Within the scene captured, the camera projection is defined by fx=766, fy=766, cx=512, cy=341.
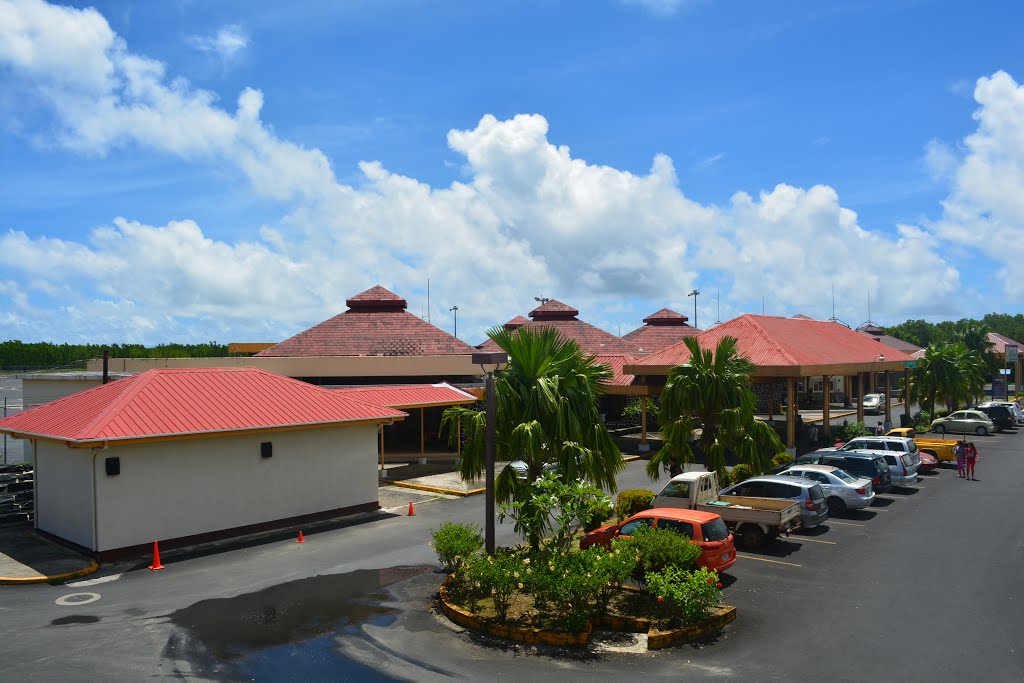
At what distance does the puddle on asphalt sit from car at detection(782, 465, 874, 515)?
13.6 m

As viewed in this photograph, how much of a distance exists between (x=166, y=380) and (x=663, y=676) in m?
17.4

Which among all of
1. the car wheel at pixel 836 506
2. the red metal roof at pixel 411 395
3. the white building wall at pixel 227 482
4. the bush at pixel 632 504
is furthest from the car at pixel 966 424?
the white building wall at pixel 227 482

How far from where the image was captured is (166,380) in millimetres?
23062

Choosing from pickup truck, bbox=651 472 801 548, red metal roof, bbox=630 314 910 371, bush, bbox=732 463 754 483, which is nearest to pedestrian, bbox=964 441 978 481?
red metal roof, bbox=630 314 910 371

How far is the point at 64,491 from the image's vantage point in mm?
20703

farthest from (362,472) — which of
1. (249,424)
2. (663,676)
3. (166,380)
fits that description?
(663,676)

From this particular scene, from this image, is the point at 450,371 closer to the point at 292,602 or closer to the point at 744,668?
the point at 292,602

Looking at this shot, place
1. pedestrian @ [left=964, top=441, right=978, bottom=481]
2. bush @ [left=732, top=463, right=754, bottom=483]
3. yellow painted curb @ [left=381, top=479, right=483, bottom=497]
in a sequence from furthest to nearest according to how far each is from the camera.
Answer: pedestrian @ [left=964, top=441, right=978, bottom=481]
yellow painted curb @ [left=381, top=479, right=483, bottom=497]
bush @ [left=732, top=463, right=754, bottom=483]

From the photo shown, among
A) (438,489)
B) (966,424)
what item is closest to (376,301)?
(438,489)

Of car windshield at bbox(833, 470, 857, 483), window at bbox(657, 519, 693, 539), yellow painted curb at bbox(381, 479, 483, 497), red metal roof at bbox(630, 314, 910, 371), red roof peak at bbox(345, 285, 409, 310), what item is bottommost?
yellow painted curb at bbox(381, 479, 483, 497)

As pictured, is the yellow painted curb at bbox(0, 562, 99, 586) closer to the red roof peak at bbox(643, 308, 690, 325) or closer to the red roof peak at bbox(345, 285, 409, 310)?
the red roof peak at bbox(345, 285, 409, 310)

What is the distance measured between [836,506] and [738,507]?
5675 mm

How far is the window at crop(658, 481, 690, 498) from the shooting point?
21875 mm

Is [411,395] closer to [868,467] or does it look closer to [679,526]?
[868,467]
